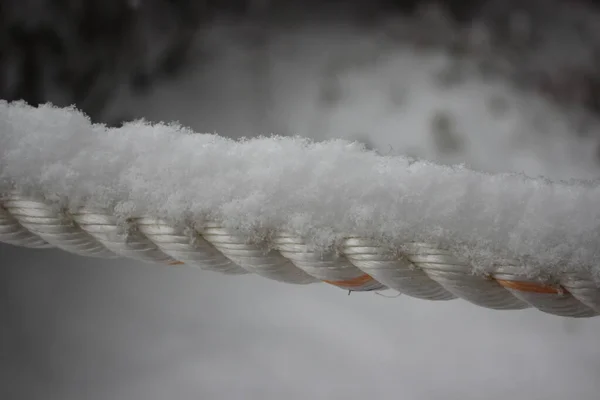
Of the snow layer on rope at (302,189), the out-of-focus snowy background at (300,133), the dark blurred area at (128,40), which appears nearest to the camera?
the snow layer on rope at (302,189)

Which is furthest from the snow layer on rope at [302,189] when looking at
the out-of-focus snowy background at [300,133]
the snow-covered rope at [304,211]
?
the out-of-focus snowy background at [300,133]

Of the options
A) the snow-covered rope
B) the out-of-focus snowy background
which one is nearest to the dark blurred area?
the out-of-focus snowy background

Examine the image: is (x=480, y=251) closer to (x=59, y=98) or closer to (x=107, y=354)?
(x=107, y=354)

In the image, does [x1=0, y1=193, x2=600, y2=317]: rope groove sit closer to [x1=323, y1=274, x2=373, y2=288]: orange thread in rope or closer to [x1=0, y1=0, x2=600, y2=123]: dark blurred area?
[x1=323, y1=274, x2=373, y2=288]: orange thread in rope

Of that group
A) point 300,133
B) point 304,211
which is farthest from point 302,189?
point 300,133

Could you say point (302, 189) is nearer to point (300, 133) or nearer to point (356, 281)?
point (356, 281)

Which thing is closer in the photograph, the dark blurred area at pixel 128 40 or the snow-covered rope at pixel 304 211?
the snow-covered rope at pixel 304 211

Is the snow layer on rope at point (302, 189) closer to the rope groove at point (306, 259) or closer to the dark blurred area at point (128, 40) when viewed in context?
the rope groove at point (306, 259)
